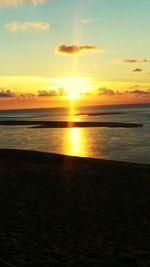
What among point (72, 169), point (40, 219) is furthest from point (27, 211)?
point (72, 169)

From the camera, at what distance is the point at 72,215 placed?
20.4 metres

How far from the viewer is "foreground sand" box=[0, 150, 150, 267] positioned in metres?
15.6

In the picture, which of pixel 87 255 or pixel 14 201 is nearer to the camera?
pixel 87 255

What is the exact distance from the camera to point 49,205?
71.3 ft

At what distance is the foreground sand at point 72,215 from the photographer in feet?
51.1

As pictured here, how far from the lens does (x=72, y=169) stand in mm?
31562

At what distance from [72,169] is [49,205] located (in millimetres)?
9949

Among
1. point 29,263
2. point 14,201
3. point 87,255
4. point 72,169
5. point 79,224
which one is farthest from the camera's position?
point 72,169

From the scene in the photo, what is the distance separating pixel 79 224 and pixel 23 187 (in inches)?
247

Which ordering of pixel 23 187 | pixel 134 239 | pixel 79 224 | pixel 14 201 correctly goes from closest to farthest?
pixel 134 239
pixel 79 224
pixel 14 201
pixel 23 187

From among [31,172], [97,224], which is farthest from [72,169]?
[97,224]

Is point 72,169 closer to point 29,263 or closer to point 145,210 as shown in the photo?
point 145,210

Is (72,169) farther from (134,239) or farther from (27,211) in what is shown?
(134,239)

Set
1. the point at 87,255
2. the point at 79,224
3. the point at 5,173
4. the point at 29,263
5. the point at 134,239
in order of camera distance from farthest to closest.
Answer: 1. the point at 5,173
2. the point at 79,224
3. the point at 134,239
4. the point at 87,255
5. the point at 29,263
